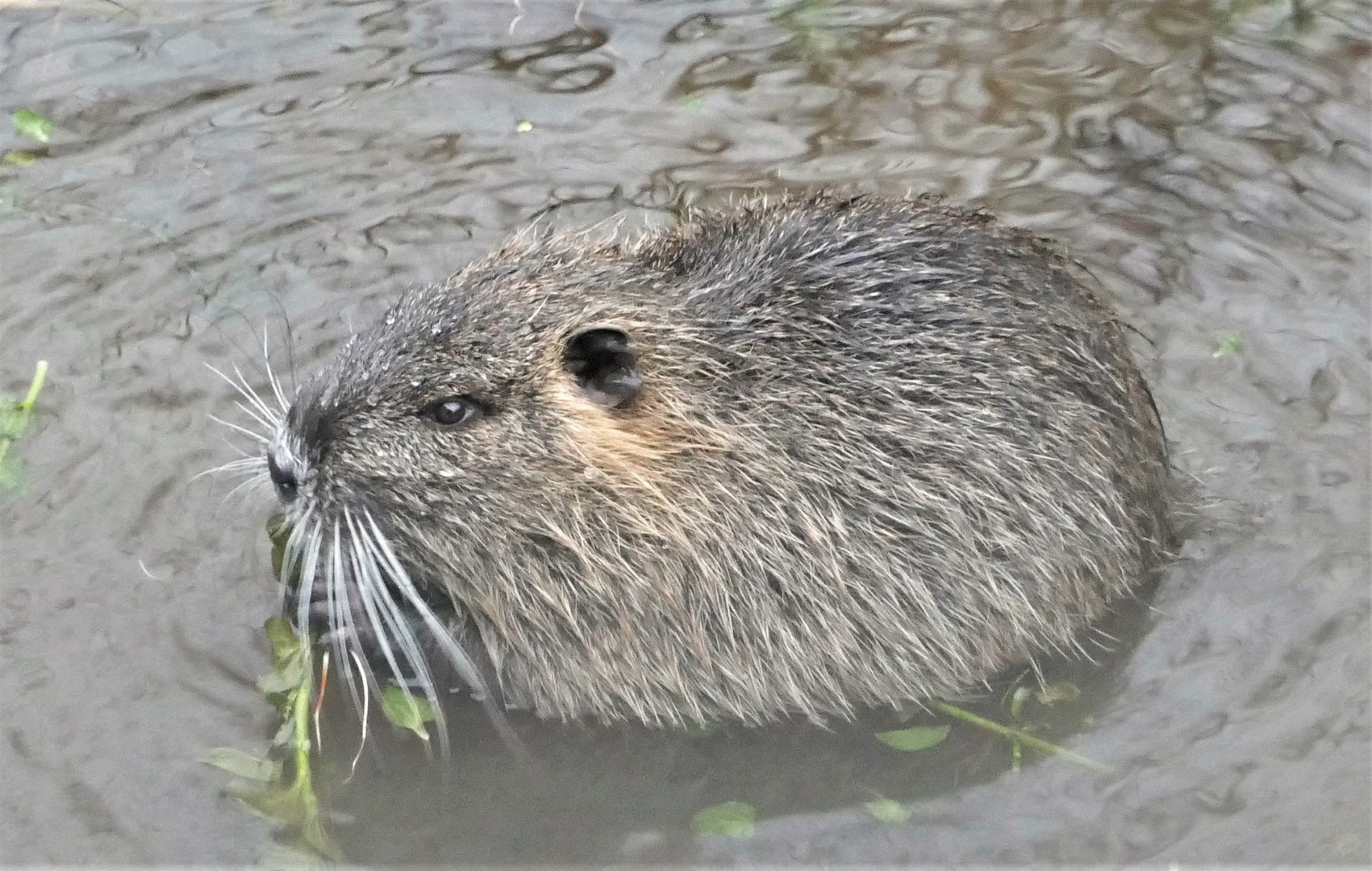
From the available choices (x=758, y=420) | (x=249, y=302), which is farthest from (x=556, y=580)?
(x=249, y=302)

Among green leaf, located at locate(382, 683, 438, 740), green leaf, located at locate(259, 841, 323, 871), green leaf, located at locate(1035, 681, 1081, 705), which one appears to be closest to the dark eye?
green leaf, located at locate(382, 683, 438, 740)

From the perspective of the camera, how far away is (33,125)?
205 inches

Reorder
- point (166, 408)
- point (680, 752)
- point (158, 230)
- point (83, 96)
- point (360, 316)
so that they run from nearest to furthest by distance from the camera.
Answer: point (680, 752) → point (166, 408) → point (360, 316) → point (158, 230) → point (83, 96)

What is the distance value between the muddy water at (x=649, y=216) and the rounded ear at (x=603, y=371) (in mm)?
835

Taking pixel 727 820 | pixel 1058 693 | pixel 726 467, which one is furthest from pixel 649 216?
pixel 727 820

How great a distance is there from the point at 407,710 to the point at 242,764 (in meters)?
0.37

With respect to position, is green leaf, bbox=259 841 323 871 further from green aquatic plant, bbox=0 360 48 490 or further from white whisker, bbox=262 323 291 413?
green aquatic plant, bbox=0 360 48 490

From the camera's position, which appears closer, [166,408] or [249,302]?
[166,408]

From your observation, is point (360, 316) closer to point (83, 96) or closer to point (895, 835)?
point (83, 96)

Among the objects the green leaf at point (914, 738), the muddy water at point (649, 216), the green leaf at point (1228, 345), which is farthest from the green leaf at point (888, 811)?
the green leaf at point (1228, 345)

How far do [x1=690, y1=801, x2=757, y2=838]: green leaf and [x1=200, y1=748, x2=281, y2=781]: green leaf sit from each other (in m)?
0.92

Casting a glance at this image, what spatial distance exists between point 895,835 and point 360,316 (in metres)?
2.22

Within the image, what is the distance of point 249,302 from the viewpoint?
4.57 m

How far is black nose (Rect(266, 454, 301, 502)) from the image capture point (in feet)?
10.3
